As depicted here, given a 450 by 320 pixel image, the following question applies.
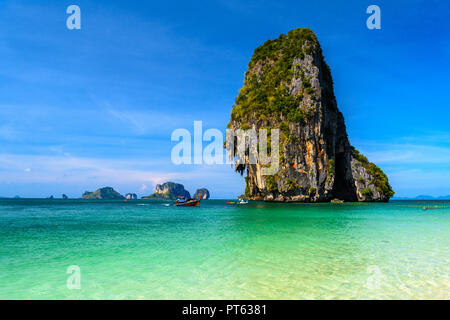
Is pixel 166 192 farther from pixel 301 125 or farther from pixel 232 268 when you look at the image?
pixel 232 268

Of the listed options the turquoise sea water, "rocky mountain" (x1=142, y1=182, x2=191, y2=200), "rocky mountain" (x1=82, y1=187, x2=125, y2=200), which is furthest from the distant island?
the turquoise sea water

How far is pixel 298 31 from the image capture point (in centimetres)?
5275

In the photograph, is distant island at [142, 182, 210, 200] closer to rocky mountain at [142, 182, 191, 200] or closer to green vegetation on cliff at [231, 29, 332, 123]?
rocky mountain at [142, 182, 191, 200]

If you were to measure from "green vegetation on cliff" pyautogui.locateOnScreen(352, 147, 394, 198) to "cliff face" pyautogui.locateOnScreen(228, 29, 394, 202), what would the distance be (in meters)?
0.03

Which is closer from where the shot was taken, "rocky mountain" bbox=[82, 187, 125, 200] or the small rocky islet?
the small rocky islet

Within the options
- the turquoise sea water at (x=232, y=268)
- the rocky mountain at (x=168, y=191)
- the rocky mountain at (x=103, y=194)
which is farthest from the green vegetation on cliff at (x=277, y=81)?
the rocky mountain at (x=103, y=194)

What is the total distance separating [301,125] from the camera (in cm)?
4481

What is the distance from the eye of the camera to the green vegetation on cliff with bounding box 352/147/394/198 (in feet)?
167

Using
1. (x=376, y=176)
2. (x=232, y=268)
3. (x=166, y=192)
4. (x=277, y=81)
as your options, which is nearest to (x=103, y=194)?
(x=166, y=192)

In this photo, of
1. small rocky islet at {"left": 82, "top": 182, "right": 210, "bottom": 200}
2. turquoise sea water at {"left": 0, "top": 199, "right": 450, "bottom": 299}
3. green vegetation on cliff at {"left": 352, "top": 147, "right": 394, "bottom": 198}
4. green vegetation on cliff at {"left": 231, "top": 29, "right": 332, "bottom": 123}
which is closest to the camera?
turquoise sea water at {"left": 0, "top": 199, "right": 450, "bottom": 299}

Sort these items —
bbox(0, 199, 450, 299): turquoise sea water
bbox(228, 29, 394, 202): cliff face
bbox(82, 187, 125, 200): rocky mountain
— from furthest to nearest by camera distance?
1. bbox(82, 187, 125, 200): rocky mountain
2. bbox(228, 29, 394, 202): cliff face
3. bbox(0, 199, 450, 299): turquoise sea water
